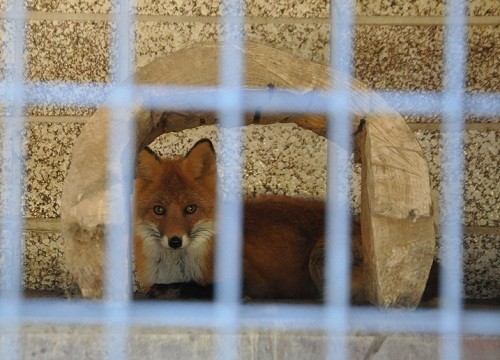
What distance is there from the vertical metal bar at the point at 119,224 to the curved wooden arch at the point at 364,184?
0.06ft

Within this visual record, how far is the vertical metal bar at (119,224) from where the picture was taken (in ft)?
6.16

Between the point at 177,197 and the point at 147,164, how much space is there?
0.14 meters

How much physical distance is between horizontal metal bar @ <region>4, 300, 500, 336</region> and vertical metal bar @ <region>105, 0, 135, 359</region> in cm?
3

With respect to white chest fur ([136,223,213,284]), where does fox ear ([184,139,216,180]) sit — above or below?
above

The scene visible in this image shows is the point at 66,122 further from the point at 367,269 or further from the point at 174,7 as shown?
the point at 367,269

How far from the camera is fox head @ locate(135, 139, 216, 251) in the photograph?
8.81ft

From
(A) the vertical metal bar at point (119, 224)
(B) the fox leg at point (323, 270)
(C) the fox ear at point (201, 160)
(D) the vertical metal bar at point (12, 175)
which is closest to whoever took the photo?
(A) the vertical metal bar at point (119, 224)

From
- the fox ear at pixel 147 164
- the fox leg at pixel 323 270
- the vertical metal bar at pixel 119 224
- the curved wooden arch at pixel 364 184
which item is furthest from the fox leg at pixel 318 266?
the vertical metal bar at pixel 119 224

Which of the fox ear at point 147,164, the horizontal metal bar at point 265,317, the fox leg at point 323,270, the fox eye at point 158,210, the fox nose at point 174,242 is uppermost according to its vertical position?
the fox ear at point 147,164

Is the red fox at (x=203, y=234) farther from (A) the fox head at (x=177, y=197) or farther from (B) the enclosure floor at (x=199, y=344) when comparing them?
(B) the enclosure floor at (x=199, y=344)

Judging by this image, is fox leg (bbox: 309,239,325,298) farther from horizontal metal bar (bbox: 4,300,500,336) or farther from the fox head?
horizontal metal bar (bbox: 4,300,500,336)

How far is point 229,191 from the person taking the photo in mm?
2967

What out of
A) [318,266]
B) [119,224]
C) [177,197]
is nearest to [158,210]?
[177,197]

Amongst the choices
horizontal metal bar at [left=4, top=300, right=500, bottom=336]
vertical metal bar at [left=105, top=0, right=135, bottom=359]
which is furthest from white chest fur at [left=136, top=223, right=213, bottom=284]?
vertical metal bar at [left=105, top=0, right=135, bottom=359]
